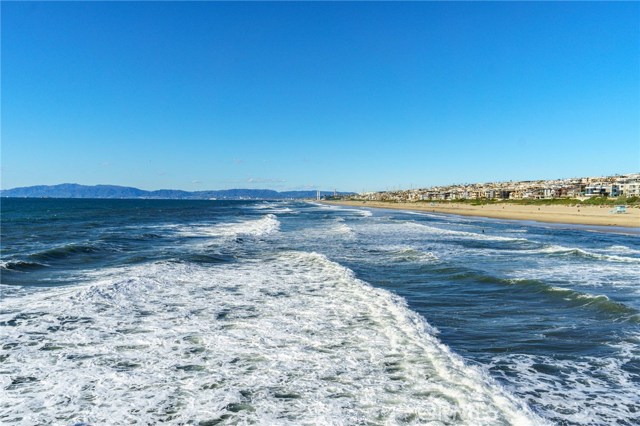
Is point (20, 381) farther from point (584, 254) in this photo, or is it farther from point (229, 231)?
point (229, 231)

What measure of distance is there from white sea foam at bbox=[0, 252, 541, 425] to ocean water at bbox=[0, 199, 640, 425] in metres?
0.03

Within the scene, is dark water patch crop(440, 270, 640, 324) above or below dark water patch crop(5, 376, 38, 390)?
below

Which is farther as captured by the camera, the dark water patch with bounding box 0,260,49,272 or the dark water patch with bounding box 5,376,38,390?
the dark water patch with bounding box 0,260,49,272

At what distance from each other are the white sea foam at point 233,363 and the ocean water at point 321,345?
33 millimetres

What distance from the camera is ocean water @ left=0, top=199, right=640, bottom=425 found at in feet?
18.6

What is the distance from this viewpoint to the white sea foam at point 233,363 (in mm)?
5551

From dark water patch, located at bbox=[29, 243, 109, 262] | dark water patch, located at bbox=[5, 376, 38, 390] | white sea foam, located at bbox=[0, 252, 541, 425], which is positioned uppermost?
dark water patch, located at bbox=[29, 243, 109, 262]

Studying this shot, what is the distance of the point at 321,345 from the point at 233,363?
177cm

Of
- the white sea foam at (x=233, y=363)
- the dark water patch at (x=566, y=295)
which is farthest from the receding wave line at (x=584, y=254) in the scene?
the white sea foam at (x=233, y=363)

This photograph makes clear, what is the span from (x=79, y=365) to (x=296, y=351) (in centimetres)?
368

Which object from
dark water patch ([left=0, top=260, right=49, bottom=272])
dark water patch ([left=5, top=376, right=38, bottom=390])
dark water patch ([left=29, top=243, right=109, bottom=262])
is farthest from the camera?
dark water patch ([left=29, top=243, right=109, bottom=262])

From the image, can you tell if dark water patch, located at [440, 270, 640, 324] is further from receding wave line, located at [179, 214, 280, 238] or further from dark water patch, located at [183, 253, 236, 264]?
receding wave line, located at [179, 214, 280, 238]

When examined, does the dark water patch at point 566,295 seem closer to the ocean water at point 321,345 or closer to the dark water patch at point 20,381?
the ocean water at point 321,345

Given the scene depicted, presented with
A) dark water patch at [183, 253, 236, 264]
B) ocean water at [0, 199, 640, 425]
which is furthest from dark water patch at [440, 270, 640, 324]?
dark water patch at [183, 253, 236, 264]
